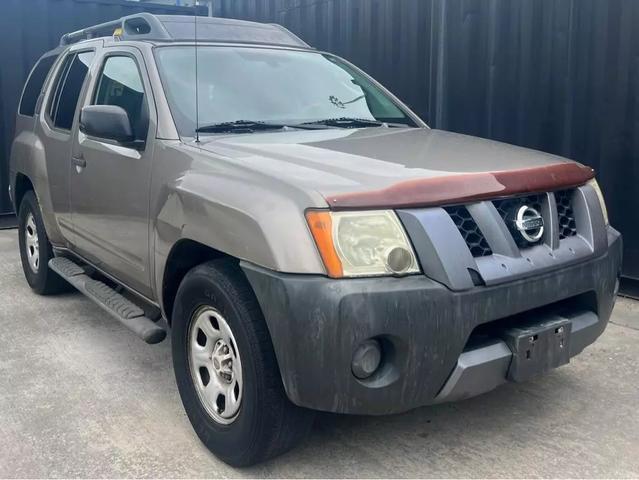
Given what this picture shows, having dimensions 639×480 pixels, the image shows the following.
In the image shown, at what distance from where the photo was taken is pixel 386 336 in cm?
246

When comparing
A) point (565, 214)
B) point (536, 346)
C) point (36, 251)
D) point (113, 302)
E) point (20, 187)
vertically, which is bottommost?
point (36, 251)

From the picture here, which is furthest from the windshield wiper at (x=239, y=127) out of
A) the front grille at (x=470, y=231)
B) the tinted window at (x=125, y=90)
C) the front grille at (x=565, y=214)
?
the front grille at (x=565, y=214)

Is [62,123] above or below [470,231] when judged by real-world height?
above

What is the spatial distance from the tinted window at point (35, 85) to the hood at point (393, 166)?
109 inches

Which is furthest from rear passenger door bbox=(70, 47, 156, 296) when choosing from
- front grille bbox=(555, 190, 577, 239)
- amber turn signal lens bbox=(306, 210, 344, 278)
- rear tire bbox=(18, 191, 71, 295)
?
front grille bbox=(555, 190, 577, 239)

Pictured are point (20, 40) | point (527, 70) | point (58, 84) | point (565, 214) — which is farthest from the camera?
point (20, 40)

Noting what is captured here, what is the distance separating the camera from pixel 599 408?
3.54m

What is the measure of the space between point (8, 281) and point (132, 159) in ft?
10.2

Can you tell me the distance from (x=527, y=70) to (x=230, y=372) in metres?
4.13

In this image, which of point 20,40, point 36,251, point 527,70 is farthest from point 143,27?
point 20,40

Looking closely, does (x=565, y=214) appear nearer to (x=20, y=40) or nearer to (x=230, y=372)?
(x=230, y=372)

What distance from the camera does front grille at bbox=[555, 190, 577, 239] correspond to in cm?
306

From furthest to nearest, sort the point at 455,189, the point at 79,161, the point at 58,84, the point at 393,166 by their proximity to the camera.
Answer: the point at 58,84 < the point at 79,161 < the point at 393,166 < the point at 455,189

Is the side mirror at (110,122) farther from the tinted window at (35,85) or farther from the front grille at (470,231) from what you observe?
the tinted window at (35,85)
